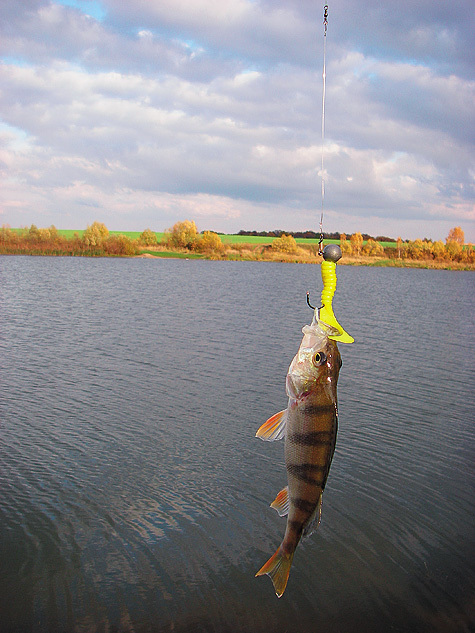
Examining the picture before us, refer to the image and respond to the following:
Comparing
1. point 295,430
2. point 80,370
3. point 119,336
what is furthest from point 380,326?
point 295,430

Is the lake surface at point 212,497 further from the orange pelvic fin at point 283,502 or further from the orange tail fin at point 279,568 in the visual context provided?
the orange pelvic fin at point 283,502

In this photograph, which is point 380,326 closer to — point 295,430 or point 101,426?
point 101,426

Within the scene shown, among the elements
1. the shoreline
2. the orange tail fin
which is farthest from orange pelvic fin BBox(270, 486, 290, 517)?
the shoreline

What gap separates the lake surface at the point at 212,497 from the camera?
690 cm

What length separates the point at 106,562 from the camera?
7543mm

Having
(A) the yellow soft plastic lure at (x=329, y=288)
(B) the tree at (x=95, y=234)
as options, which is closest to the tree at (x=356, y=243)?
(B) the tree at (x=95, y=234)

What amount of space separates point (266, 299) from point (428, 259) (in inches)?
4201

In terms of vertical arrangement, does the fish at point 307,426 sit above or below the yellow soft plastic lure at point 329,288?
below

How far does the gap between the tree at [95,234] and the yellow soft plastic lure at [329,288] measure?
117m

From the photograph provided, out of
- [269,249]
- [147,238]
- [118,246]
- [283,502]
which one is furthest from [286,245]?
[283,502]

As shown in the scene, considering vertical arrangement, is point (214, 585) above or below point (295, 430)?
below

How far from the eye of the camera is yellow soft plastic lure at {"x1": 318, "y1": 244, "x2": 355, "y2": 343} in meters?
3.53

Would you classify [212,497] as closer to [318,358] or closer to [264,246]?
[318,358]

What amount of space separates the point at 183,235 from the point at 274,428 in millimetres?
139365
